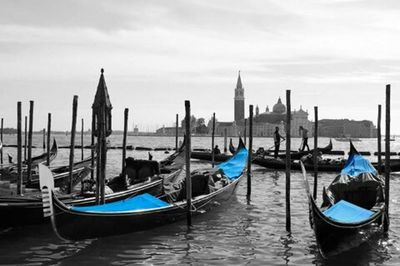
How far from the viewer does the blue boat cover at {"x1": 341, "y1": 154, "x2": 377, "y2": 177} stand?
10.4 metres

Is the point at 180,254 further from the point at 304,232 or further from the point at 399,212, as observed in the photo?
the point at 399,212

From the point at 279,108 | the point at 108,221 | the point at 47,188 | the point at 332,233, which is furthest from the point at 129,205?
the point at 279,108

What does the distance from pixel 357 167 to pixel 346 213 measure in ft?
12.0

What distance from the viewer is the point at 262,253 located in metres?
7.61

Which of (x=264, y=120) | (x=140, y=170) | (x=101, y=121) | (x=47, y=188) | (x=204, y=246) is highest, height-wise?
(x=264, y=120)

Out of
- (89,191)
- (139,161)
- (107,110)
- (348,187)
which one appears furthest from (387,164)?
(139,161)

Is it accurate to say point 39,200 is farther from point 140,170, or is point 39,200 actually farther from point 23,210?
point 140,170

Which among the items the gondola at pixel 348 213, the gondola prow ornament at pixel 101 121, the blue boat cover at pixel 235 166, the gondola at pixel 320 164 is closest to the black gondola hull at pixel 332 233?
the gondola at pixel 348 213

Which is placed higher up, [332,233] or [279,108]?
[279,108]

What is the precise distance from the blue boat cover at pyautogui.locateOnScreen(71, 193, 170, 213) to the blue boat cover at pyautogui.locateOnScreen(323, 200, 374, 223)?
2.61 metres

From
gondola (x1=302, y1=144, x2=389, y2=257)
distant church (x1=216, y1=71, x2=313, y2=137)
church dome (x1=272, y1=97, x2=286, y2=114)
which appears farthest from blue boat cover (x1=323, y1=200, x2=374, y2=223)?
church dome (x1=272, y1=97, x2=286, y2=114)

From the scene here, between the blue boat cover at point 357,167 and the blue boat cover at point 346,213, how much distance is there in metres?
2.02

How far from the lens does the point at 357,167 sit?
1127cm

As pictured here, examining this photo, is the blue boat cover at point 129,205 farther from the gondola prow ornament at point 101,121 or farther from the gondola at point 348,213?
the gondola at point 348,213
